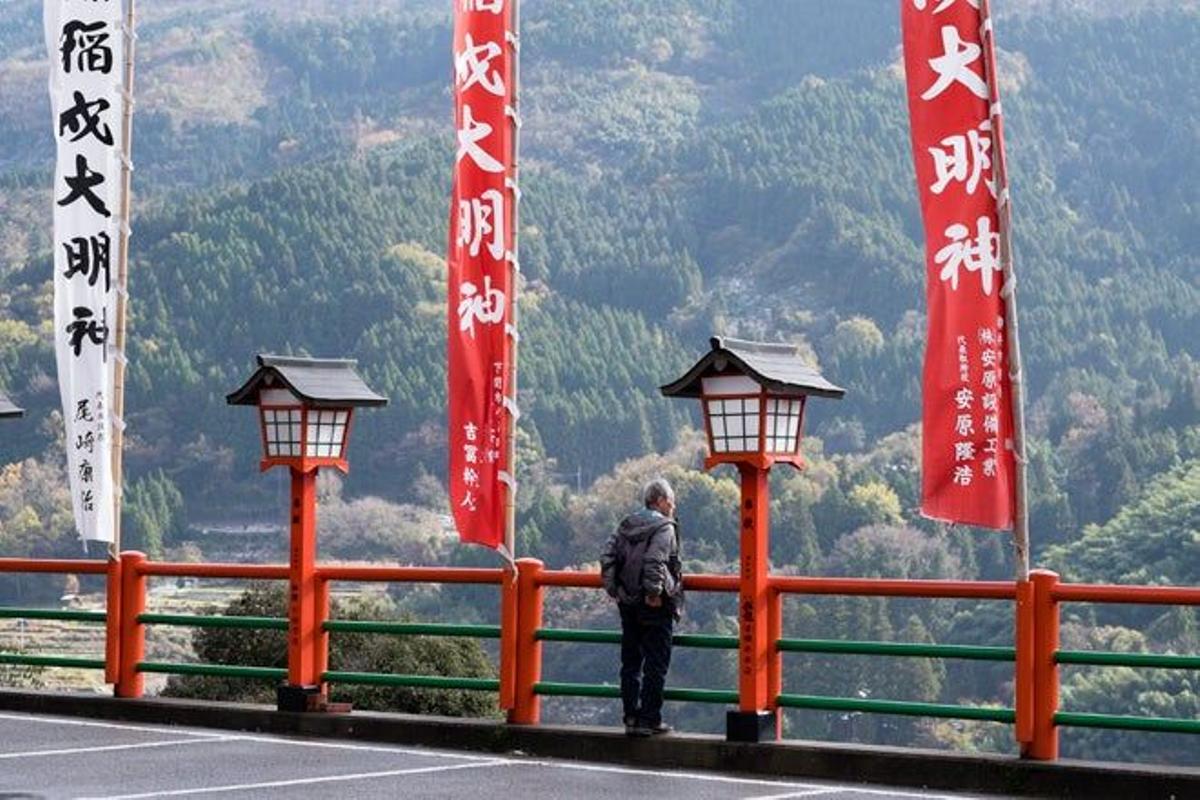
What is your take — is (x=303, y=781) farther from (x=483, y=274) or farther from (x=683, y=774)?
(x=483, y=274)

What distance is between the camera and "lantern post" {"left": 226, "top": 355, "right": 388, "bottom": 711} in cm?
1471

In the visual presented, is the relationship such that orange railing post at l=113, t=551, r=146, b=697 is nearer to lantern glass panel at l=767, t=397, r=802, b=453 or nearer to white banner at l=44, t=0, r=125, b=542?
white banner at l=44, t=0, r=125, b=542

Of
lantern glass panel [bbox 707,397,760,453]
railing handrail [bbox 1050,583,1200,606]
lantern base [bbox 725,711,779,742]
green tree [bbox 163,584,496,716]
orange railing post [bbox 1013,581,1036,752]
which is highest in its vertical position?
lantern glass panel [bbox 707,397,760,453]

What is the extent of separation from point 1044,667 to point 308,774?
370cm

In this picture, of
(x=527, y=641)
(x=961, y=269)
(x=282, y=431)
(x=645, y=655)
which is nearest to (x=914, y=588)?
(x=961, y=269)

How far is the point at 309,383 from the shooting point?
14844 millimetres

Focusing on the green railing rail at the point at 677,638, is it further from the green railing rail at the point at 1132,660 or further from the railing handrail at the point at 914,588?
the green railing rail at the point at 1132,660

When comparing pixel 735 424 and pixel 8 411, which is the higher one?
pixel 8 411

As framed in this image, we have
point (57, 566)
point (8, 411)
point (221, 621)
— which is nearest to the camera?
point (221, 621)

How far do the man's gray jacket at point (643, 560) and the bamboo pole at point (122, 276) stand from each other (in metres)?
4.05

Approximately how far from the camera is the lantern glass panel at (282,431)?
14812 mm

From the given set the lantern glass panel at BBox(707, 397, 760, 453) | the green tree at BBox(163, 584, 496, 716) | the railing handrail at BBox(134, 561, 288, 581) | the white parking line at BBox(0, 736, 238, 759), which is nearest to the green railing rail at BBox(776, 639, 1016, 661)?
the lantern glass panel at BBox(707, 397, 760, 453)

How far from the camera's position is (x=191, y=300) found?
17000 centimetres

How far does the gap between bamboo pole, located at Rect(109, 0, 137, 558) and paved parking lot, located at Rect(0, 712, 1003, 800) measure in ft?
7.13
